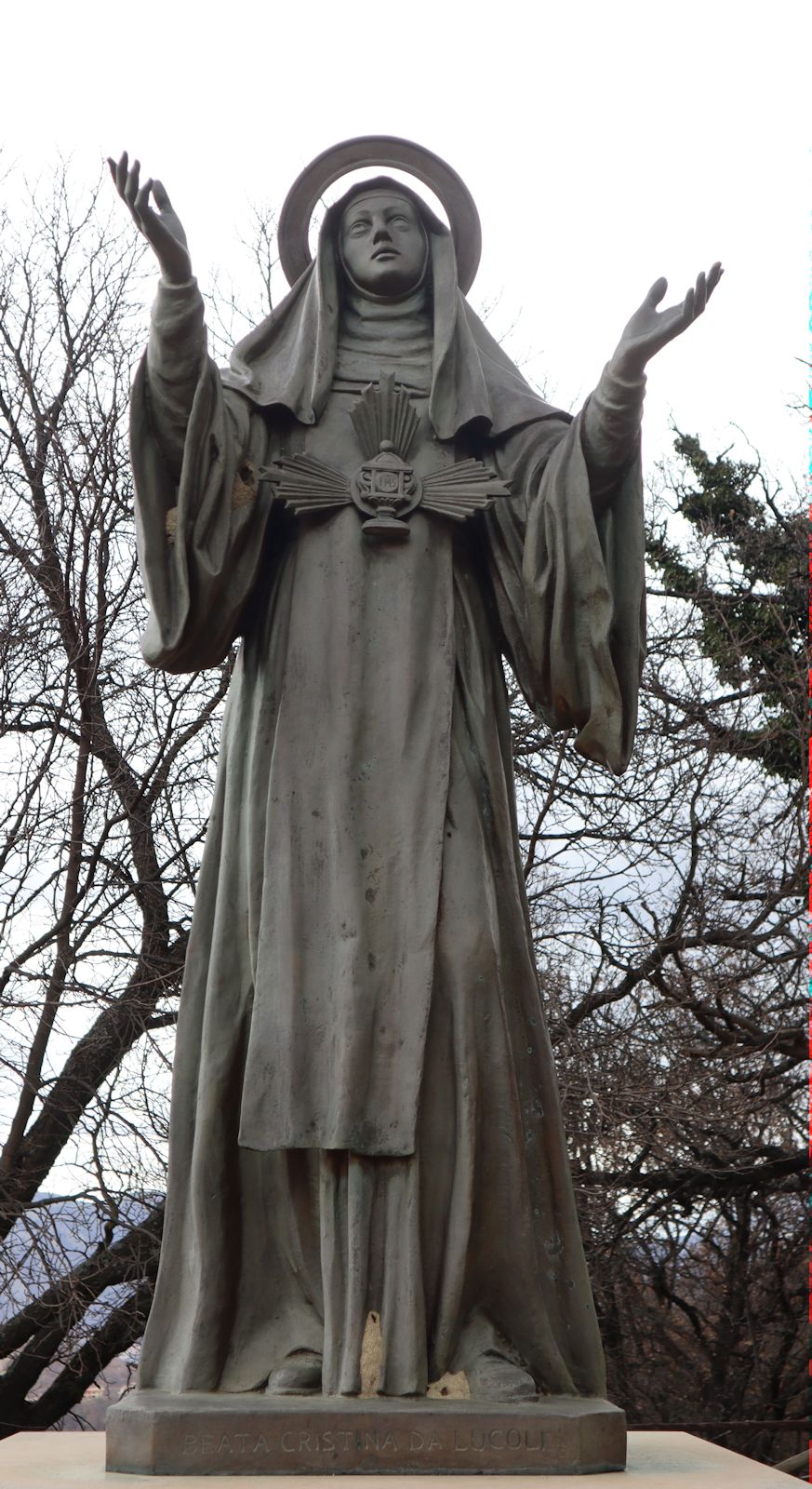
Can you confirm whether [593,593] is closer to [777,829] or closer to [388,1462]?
[388,1462]

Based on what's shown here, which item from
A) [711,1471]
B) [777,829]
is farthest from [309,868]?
[777,829]

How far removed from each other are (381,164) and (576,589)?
1.50m

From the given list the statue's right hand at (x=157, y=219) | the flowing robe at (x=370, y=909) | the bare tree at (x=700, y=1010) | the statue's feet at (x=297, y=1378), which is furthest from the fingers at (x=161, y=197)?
the bare tree at (x=700, y=1010)

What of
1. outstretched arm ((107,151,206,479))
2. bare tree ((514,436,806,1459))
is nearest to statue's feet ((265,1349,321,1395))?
outstretched arm ((107,151,206,479))

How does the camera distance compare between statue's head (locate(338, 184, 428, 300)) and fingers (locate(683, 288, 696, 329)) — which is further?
statue's head (locate(338, 184, 428, 300))

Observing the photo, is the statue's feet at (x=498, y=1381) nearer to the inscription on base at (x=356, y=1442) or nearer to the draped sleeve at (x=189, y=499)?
the inscription on base at (x=356, y=1442)

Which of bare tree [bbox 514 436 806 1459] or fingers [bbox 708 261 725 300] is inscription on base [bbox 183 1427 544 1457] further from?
bare tree [bbox 514 436 806 1459]

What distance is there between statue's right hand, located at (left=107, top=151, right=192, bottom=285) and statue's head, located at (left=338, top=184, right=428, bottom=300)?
0.71 metres

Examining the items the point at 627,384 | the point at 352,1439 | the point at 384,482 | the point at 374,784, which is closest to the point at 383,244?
the point at 384,482

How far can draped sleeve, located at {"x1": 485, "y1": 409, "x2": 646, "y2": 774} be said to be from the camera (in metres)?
5.10

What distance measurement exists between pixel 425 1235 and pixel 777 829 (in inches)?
476

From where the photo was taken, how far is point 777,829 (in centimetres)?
1631

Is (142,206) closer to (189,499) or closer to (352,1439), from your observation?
(189,499)

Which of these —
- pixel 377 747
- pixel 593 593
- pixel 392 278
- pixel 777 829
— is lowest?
pixel 377 747
